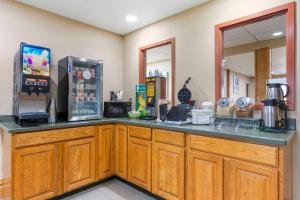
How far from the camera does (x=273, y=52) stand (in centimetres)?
224

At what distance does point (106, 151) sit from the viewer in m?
2.74

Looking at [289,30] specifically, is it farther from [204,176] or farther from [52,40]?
[52,40]

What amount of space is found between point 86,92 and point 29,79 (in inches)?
33.2

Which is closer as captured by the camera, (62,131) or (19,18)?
(62,131)

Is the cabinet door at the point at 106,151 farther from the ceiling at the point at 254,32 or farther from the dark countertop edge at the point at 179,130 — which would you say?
the ceiling at the point at 254,32

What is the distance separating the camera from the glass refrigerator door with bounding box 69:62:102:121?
271cm

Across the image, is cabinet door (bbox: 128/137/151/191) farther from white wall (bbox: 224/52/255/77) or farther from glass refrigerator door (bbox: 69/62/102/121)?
white wall (bbox: 224/52/255/77)

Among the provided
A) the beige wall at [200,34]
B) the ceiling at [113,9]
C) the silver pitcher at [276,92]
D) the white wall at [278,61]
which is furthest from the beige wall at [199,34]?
the silver pitcher at [276,92]

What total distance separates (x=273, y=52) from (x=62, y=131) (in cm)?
272

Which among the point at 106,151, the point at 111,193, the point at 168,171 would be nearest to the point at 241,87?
the point at 168,171

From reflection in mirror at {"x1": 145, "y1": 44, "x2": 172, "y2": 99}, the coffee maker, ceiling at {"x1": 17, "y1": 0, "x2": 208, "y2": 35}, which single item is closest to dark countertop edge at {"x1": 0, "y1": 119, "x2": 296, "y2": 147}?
the coffee maker

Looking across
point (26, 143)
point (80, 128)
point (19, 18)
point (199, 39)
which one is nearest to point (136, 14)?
point (199, 39)

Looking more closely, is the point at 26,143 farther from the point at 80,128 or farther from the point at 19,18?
the point at 19,18

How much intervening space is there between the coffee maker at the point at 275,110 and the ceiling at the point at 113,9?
1485mm
